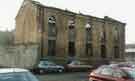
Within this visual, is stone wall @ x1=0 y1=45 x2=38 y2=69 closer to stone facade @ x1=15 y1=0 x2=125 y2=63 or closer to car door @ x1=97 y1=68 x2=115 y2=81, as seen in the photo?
stone facade @ x1=15 y1=0 x2=125 y2=63

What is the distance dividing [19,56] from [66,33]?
24.3 feet

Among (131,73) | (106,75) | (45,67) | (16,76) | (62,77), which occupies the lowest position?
(62,77)

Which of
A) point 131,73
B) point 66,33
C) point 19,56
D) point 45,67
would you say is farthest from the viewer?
point 66,33

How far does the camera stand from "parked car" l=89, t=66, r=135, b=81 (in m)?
13.9

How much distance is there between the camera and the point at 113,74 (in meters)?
14.5

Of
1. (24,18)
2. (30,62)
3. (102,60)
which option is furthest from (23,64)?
(102,60)

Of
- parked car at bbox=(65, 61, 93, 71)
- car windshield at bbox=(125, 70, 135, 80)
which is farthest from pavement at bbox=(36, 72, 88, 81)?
car windshield at bbox=(125, 70, 135, 80)

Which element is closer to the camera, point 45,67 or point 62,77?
point 62,77

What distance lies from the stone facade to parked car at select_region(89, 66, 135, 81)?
2618 cm

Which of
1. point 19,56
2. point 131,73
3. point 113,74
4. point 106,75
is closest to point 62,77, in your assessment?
point 106,75

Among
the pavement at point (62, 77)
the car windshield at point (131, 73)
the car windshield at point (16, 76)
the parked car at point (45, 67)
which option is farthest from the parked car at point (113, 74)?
the parked car at point (45, 67)

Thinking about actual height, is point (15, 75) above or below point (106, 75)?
above

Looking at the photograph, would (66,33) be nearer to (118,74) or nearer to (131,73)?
(118,74)

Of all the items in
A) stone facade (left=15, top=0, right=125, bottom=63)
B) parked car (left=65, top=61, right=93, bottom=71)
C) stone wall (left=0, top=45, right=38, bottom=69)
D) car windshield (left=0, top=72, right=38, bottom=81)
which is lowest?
parked car (left=65, top=61, right=93, bottom=71)
